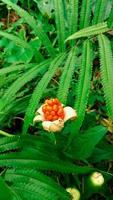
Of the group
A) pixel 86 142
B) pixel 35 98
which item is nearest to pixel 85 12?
pixel 35 98

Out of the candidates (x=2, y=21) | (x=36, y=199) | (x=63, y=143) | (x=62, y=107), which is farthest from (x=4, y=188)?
(x=2, y=21)

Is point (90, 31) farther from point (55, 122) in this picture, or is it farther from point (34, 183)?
point (34, 183)

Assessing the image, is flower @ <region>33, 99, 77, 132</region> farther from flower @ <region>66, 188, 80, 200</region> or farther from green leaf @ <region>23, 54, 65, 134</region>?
flower @ <region>66, 188, 80, 200</region>

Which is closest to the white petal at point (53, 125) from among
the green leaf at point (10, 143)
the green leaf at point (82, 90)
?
the green leaf at point (82, 90)

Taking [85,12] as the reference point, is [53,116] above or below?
below

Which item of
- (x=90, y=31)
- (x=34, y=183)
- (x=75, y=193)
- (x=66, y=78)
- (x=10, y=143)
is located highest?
(x=90, y=31)

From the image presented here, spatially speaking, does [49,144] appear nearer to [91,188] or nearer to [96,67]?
[91,188]

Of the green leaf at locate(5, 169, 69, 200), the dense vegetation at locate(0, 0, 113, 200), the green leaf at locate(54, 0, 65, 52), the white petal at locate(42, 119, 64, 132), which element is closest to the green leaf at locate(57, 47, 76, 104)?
the dense vegetation at locate(0, 0, 113, 200)
